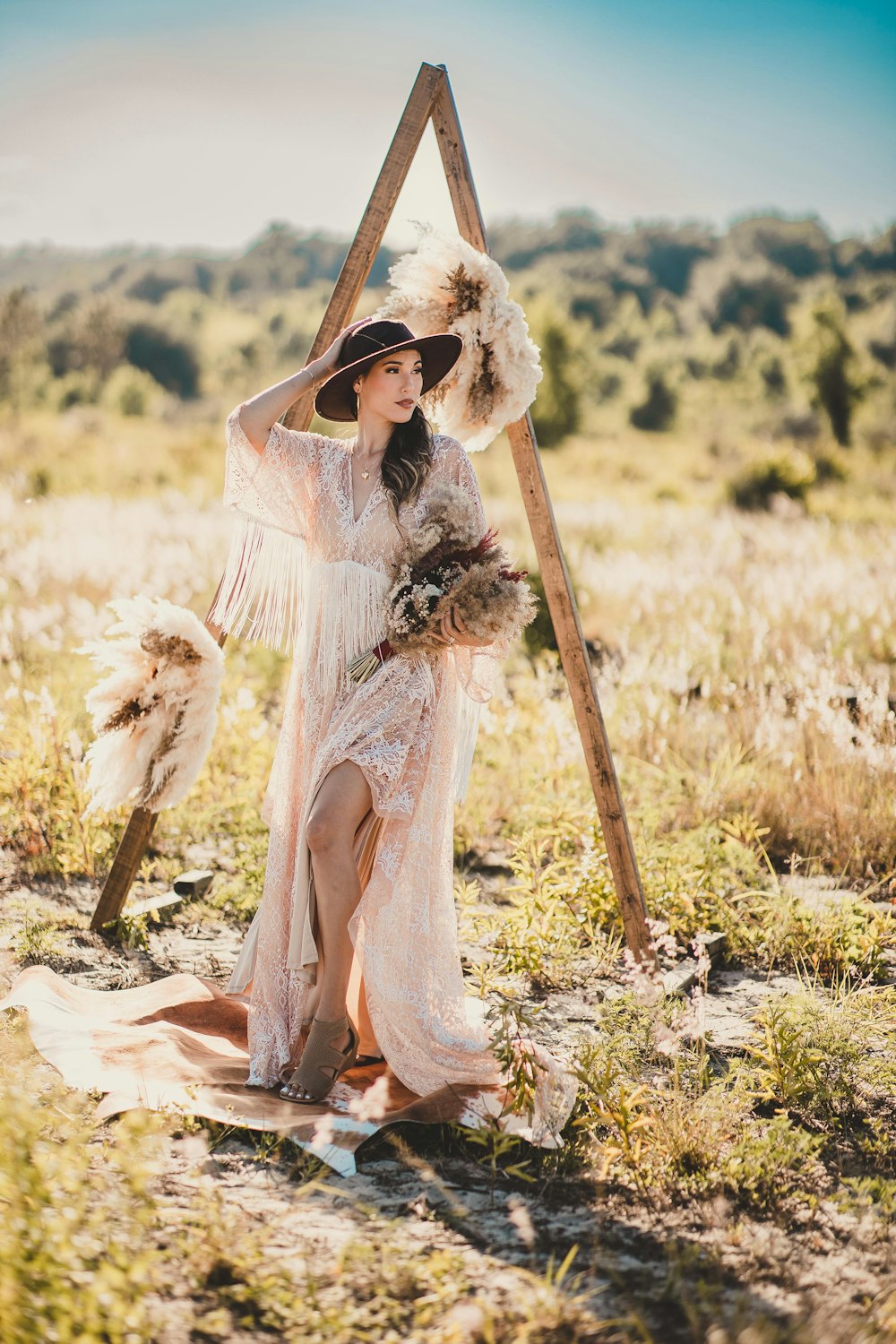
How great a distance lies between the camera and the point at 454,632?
333 centimetres

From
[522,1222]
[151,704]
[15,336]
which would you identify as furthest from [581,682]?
[15,336]

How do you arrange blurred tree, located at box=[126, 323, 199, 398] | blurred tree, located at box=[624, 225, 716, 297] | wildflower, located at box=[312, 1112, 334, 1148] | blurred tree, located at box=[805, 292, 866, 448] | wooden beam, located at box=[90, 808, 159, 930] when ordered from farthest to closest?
blurred tree, located at box=[624, 225, 716, 297], blurred tree, located at box=[126, 323, 199, 398], blurred tree, located at box=[805, 292, 866, 448], wooden beam, located at box=[90, 808, 159, 930], wildflower, located at box=[312, 1112, 334, 1148]

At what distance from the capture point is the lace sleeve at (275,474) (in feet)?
12.0

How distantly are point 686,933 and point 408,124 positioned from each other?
11.4 feet

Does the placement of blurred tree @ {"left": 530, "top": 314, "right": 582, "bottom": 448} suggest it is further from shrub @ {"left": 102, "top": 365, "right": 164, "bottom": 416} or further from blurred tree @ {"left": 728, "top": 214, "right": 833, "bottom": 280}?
blurred tree @ {"left": 728, "top": 214, "right": 833, "bottom": 280}

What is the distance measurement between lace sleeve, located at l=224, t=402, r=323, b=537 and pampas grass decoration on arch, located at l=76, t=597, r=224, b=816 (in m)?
0.51

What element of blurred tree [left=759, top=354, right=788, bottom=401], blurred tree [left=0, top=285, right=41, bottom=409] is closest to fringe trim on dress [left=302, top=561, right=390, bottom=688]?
blurred tree [left=0, top=285, right=41, bottom=409]

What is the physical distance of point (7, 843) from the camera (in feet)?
17.4

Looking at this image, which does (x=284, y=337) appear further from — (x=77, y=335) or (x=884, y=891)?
(x=884, y=891)

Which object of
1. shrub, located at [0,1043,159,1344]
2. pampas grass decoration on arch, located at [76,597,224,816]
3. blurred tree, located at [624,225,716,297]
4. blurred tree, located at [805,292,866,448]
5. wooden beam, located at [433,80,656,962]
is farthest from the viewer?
blurred tree, located at [624,225,716,297]

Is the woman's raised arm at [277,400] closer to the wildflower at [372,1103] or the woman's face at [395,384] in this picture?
the woman's face at [395,384]

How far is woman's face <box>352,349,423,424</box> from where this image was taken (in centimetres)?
358

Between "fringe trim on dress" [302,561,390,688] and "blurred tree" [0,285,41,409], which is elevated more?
"blurred tree" [0,285,41,409]

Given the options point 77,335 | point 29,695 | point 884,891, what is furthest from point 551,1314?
point 77,335
